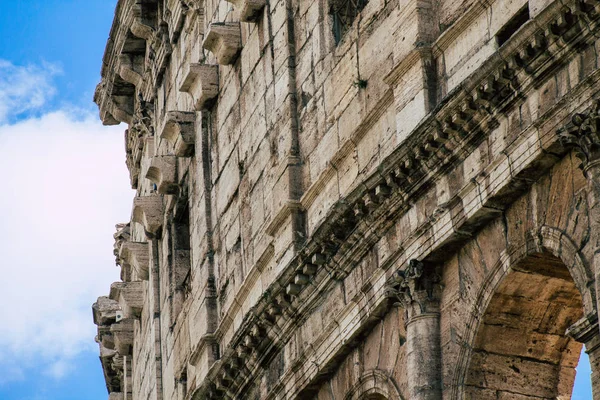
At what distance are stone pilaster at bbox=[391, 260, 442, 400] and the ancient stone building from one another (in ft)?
0.07

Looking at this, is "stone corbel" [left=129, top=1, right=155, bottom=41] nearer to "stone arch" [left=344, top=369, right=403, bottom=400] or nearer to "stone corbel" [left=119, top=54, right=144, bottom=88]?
"stone corbel" [left=119, top=54, right=144, bottom=88]

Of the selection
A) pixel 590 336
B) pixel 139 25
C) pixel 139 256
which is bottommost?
pixel 590 336

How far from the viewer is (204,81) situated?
27.1 m

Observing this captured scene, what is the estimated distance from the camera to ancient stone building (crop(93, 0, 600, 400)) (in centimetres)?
1789

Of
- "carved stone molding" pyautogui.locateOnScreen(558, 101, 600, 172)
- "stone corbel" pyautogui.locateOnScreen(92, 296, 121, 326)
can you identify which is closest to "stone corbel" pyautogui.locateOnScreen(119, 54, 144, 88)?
"stone corbel" pyautogui.locateOnScreen(92, 296, 121, 326)

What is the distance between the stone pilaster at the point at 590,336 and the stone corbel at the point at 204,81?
10982mm

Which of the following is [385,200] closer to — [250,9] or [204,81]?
[250,9]

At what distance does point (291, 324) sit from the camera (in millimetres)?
22562

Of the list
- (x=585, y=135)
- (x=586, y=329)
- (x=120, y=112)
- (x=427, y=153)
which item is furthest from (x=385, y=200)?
(x=120, y=112)

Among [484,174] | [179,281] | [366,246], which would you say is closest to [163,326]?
[179,281]

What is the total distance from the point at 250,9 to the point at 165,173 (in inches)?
185

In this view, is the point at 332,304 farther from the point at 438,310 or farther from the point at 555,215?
the point at 555,215

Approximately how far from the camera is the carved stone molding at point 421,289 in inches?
767

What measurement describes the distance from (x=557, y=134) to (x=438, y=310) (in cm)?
269
